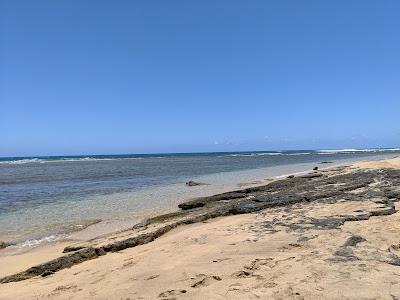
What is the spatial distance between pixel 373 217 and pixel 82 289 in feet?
21.1

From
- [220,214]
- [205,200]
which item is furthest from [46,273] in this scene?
[205,200]

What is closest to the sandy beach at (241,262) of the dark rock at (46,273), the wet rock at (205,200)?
the dark rock at (46,273)

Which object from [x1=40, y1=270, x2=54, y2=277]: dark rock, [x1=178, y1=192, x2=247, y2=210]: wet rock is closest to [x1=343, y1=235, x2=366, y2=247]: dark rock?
[x1=40, y1=270, x2=54, y2=277]: dark rock

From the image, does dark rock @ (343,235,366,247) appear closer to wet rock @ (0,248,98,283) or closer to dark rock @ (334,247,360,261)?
dark rock @ (334,247,360,261)

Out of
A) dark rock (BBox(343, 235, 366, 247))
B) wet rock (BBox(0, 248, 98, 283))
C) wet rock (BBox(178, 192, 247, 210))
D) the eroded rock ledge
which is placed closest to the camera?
dark rock (BBox(343, 235, 366, 247))

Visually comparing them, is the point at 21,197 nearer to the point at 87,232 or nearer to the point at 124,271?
the point at 87,232

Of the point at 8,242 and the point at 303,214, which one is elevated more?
the point at 303,214

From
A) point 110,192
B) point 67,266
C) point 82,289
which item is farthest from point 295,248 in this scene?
point 110,192

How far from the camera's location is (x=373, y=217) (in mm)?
9312

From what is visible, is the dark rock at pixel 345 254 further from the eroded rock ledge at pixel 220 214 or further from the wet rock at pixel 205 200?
the wet rock at pixel 205 200

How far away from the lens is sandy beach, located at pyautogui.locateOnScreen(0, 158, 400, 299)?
5.14m

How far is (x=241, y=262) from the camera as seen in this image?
635 cm

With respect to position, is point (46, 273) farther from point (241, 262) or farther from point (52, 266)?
point (241, 262)

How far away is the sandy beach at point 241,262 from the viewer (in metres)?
5.14
